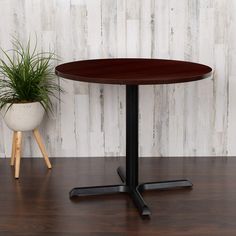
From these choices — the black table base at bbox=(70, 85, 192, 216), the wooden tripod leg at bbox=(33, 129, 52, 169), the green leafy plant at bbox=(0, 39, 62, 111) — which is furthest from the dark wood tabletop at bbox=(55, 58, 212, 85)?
the wooden tripod leg at bbox=(33, 129, 52, 169)

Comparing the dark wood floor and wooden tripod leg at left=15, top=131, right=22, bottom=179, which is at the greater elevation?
wooden tripod leg at left=15, top=131, right=22, bottom=179

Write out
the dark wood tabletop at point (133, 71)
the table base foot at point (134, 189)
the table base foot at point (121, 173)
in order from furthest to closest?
1. the table base foot at point (121, 173)
2. the table base foot at point (134, 189)
3. the dark wood tabletop at point (133, 71)

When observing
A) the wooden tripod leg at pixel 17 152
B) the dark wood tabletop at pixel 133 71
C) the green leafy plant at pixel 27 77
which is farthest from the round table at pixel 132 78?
the wooden tripod leg at pixel 17 152

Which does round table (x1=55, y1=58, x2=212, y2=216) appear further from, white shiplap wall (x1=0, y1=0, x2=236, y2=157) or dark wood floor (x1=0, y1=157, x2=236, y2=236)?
white shiplap wall (x1=0, y1=0, x2=236, y2=157)

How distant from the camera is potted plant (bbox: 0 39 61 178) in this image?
3219 mm

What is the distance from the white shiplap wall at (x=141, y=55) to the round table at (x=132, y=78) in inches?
15.8

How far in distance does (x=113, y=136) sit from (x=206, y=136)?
0.69m

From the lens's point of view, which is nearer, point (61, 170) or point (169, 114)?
point (61, 170)

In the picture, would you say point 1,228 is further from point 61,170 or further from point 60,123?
point 60,123

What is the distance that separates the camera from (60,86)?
3.60 meters

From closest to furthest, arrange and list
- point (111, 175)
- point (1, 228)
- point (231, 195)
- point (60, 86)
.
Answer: point (1, 228) → point (231, 195) → point (111, 175) → point (60, 86)

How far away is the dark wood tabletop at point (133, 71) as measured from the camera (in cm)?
252

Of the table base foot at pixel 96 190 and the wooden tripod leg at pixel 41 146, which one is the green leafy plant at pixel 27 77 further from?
the table base foot at pixel 96 190

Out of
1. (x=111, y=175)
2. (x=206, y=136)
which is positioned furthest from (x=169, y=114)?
(x=111, y=175)
